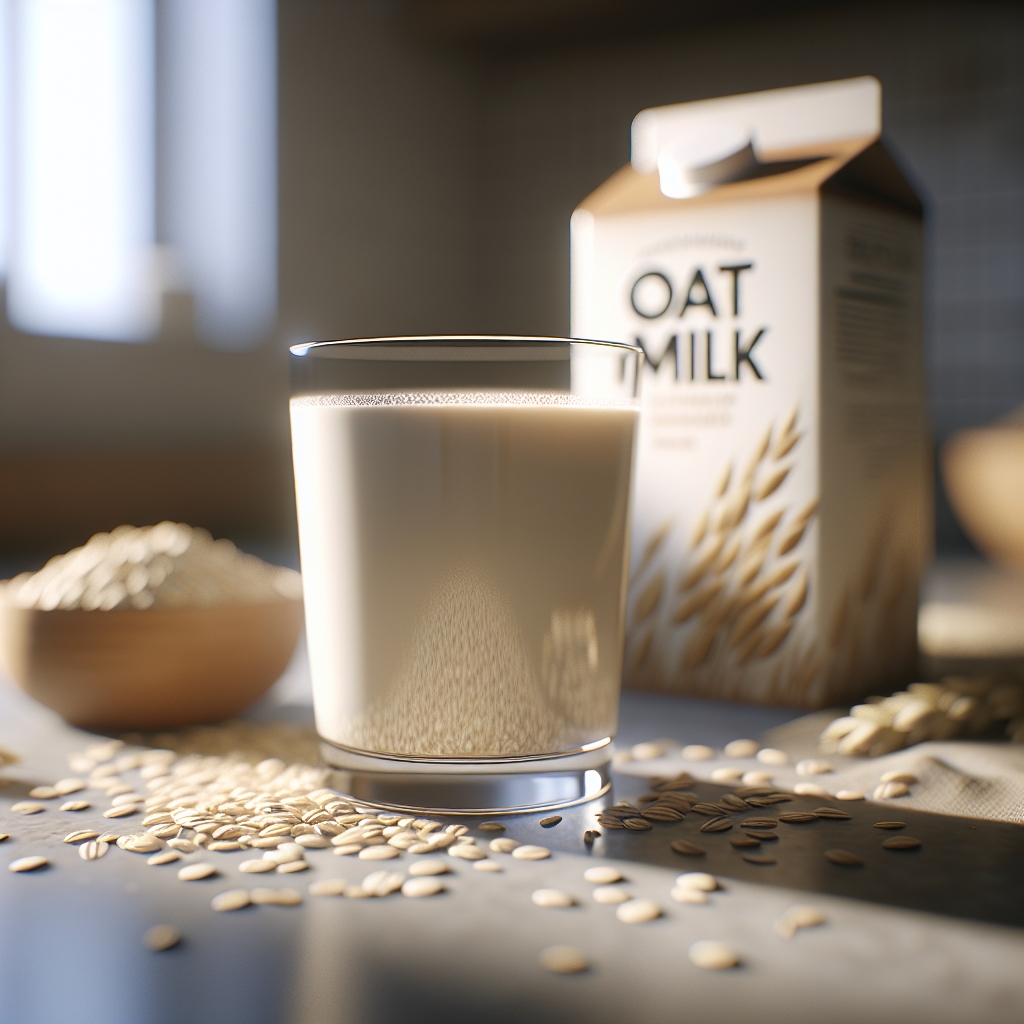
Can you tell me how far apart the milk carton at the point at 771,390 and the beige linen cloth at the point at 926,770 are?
112 mm

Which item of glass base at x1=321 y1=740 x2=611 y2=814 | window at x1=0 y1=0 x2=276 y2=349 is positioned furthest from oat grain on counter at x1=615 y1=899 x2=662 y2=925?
window at x1=0 y1=0 x2=276 y2=349

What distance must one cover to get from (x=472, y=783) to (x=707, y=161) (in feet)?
1.60

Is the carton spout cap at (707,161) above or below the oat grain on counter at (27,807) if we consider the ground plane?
above

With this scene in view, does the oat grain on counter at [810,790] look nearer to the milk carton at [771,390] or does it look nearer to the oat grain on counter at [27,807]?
the milk carton at [771,390]

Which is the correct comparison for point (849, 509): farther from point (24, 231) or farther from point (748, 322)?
point (24, 231)

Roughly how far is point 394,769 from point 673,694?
1.10 ft

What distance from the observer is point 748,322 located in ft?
2.60

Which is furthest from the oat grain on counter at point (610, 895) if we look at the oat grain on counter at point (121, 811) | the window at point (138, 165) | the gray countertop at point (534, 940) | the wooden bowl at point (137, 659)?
the window at point (138, 165)

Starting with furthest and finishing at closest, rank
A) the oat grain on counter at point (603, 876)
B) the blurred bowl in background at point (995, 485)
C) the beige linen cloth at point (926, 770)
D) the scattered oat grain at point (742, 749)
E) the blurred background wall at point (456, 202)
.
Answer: the blurred background wall at point (456, 202) → the blurred bowl in background at point (995, 485) → the scattered oat grain at point (742, 749) → the beige linen cloth at point (926, 770) → the oat grain on counter at point (603, 876)

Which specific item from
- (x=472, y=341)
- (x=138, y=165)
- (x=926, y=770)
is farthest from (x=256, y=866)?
(x=138, y=165)

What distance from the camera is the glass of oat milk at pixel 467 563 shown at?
54 cm

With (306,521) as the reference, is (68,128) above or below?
above

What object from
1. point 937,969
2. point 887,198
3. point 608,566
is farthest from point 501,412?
point 887,198

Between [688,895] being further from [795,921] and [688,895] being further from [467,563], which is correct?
[467,563]
